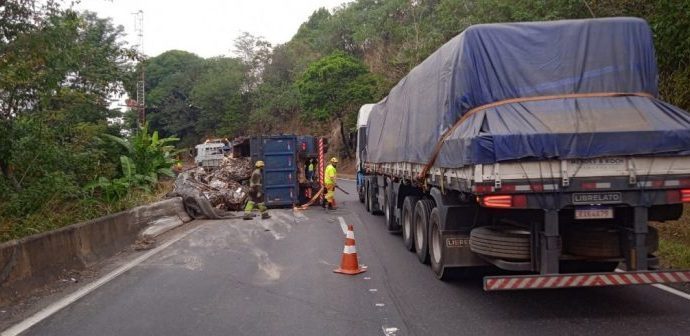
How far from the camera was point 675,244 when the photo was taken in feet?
31.8

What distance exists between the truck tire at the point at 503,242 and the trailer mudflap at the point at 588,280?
Result: 46cm

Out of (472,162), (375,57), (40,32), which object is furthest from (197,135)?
(472,162)

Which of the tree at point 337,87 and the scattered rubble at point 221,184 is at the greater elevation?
the tree at point 337,87

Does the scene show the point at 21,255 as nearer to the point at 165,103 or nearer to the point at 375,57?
the point at 375,57

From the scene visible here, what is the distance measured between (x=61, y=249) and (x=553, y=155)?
662cm

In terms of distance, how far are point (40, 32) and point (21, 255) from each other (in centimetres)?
404

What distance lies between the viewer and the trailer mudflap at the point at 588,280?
5957mm

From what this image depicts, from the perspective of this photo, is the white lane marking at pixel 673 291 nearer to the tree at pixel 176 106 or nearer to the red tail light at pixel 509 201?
the red tail light at pixel 509 201

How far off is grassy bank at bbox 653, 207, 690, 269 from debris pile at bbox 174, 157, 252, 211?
11.2 m

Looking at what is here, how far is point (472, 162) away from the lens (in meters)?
6.25

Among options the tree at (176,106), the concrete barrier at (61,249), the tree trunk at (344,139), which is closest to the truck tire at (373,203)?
the concrete barrier at (61,249)

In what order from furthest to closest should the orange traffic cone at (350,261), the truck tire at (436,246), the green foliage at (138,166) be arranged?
the green foliage at (138,166) → the orange traffic cone at (350,261) → the truck tire at (436,246)

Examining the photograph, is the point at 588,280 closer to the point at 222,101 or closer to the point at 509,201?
the point at 509,201

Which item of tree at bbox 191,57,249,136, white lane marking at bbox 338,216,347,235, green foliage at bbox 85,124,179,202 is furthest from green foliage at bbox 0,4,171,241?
tree at bbox 191,57,249,136
